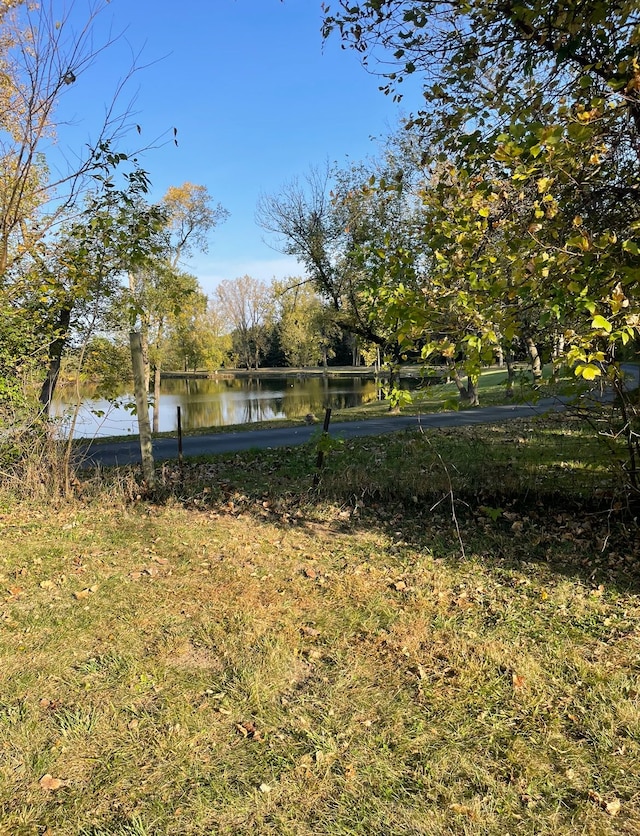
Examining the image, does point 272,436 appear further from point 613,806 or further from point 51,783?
point 613,806

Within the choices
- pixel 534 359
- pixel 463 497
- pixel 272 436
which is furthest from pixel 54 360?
pixel 272 436

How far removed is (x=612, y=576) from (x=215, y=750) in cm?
380

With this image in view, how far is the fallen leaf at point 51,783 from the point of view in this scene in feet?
7.98

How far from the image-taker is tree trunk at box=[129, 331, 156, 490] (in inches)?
272

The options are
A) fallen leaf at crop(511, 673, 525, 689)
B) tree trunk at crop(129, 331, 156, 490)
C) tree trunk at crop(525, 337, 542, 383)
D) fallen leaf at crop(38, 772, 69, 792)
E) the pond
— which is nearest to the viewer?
fallen leaf at crop(38, 772, 69, 792)

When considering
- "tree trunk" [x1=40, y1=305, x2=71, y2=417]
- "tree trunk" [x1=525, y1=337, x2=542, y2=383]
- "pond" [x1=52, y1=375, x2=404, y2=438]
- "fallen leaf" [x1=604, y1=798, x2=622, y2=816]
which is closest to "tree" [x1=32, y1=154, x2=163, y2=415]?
"tree trunk" [x1=40, y1=305, x2=71, y2=417]

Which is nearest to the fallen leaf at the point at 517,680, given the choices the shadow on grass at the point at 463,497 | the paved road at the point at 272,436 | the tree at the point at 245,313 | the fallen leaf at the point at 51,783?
the shadow on grass at the point at 463,497

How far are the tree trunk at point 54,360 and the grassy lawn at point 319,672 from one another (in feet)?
5.04

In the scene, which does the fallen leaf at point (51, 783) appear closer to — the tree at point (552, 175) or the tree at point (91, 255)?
the tree at point (552, 175)

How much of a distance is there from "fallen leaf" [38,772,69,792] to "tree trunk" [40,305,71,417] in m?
5.23

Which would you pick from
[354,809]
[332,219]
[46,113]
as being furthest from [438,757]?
[332,219]

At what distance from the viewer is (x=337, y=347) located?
77250 millimetres

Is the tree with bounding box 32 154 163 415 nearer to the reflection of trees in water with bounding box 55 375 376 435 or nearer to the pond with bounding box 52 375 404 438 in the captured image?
the pond with bounding box 52 375 404 438

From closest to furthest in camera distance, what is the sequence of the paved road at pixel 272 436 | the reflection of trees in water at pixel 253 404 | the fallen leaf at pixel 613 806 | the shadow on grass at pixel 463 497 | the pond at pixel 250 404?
the fallen leaf at pixel 613 806
the shadow on grass at pixel 463 497
the paved road at pixel 272 436
the pond at pixel 250 404
the reflection of trees in water at pixel 253 404
